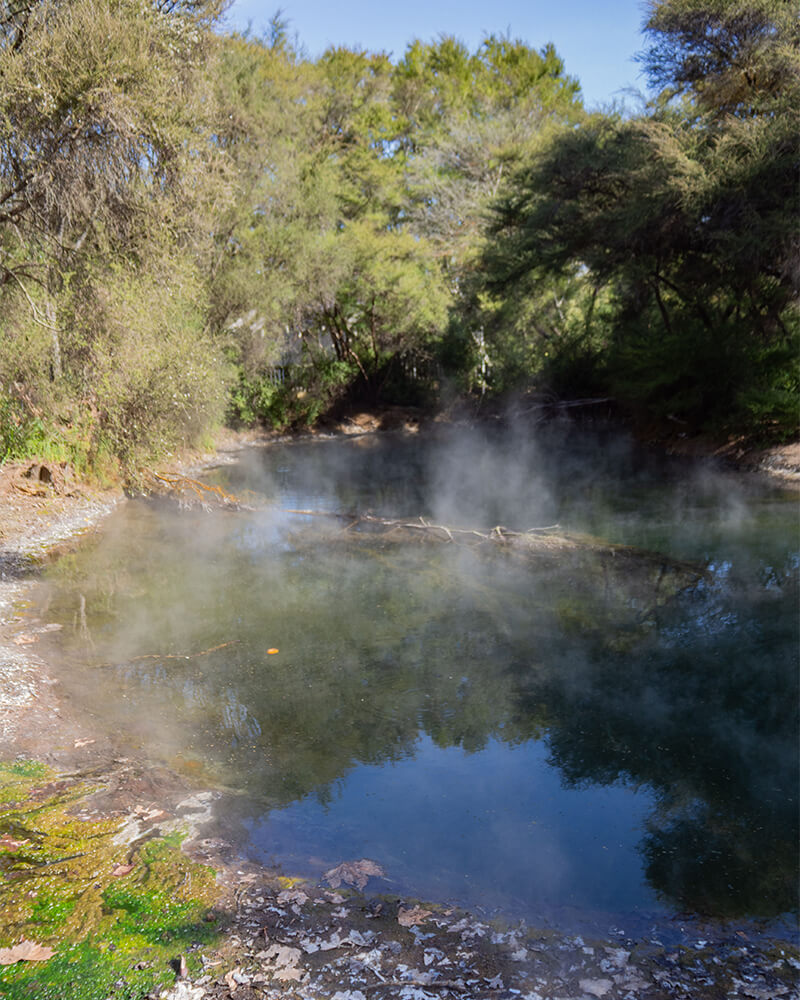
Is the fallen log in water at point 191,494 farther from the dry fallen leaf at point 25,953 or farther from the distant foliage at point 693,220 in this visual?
the dry fallen leaf at point 25,953

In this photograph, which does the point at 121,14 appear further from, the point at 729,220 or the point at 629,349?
the point at 629,349

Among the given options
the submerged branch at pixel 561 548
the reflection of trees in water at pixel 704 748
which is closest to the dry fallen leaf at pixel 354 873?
the reflection of trees in water at pixel 704 748

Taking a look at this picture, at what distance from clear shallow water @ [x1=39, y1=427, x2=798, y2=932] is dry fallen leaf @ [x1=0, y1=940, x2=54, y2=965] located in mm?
1406

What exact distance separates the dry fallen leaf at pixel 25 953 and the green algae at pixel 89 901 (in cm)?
3

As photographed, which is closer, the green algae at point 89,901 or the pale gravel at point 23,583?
the green algae at point 89,901

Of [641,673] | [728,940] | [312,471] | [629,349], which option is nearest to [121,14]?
[641,673]

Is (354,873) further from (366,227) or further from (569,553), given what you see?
(366,227)

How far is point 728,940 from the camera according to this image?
3.79 m

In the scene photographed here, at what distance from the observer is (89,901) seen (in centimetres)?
372

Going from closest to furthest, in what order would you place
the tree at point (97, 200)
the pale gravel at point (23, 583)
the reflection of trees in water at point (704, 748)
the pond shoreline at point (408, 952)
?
the pond shoreline at point (408, 952) → the reflection of trees in water at point (704, 748) → the pale gravel at point (23, 583) → the tree at point (97, 200)

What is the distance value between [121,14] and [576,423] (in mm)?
20594

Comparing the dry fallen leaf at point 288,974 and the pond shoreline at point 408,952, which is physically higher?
the dry fallen leaf at point 288,974

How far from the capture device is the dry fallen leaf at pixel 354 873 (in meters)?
4.17

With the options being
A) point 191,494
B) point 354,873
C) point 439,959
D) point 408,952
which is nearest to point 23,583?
point 191,494
